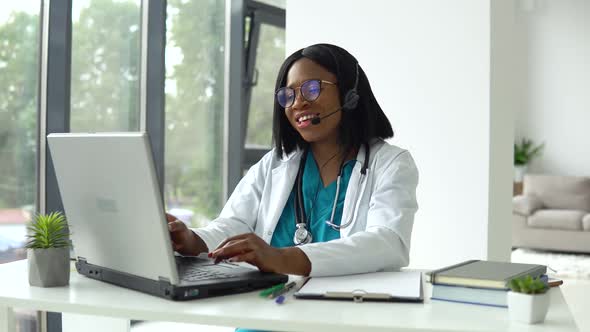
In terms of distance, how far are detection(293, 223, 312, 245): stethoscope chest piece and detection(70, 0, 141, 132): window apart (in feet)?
5.99

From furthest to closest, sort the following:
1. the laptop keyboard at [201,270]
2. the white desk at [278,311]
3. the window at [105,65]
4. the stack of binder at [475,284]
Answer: the window at [105,65]
the laptop keyboard at [201,270]
the stack of binder at [475,284]
the white desk at [278,311]

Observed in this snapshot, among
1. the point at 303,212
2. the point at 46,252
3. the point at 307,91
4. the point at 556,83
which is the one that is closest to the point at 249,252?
the point at 46,252

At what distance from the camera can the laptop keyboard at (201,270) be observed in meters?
1.50

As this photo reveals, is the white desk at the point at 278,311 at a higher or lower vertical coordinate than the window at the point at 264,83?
lower

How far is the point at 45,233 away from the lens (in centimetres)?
153

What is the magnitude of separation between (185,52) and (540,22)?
578cm

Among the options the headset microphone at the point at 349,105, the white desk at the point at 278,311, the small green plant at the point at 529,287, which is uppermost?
the headset microphone at the point at 349,105

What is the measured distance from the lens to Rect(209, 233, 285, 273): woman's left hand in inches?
60.5

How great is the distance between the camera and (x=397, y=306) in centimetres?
138

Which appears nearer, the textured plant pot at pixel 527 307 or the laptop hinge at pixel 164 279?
the textured plant pot at pixel 527 307

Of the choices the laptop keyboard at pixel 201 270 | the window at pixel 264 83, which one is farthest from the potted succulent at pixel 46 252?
the window at pixel 264 83

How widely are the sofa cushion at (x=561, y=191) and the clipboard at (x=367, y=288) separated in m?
6.91

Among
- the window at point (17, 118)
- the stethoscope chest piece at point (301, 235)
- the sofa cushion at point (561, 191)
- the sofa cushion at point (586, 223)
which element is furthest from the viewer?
the sofa cushion at point (561, 191)

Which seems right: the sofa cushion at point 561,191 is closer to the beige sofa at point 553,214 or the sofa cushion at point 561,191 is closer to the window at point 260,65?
the beige sofa at point 553,214
